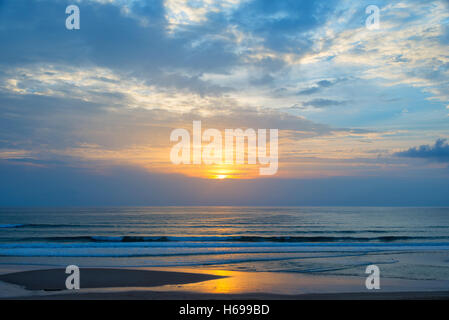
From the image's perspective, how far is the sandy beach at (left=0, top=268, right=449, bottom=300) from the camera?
374 inches

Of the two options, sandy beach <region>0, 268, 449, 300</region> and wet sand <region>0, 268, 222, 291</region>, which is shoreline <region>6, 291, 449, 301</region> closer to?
sandy beach <region>0, 268, 449, 300</region>

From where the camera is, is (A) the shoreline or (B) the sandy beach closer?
(A) the shoreline

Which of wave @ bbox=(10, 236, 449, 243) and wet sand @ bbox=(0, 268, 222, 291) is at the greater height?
wet sand @ bbox=(0, 268, 222, 291)

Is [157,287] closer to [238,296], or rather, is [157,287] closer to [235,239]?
[238,296]

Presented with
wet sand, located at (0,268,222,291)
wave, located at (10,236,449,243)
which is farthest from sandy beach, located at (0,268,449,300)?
wave, located at (10,236,449,243)

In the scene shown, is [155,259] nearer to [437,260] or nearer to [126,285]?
[126,285]

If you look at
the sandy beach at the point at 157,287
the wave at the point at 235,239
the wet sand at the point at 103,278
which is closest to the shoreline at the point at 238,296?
the sandy beach at the point at 157,287

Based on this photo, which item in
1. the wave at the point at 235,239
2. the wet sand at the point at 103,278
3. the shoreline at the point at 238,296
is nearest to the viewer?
the shoreline at the point at 238,296

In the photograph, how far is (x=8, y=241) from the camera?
28.2 meters

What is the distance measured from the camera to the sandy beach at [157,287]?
31.2ft

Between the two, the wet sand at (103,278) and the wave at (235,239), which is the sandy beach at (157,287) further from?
the wave at (235,239)

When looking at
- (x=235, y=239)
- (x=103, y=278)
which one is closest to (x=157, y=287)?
(x=103, y=278)
